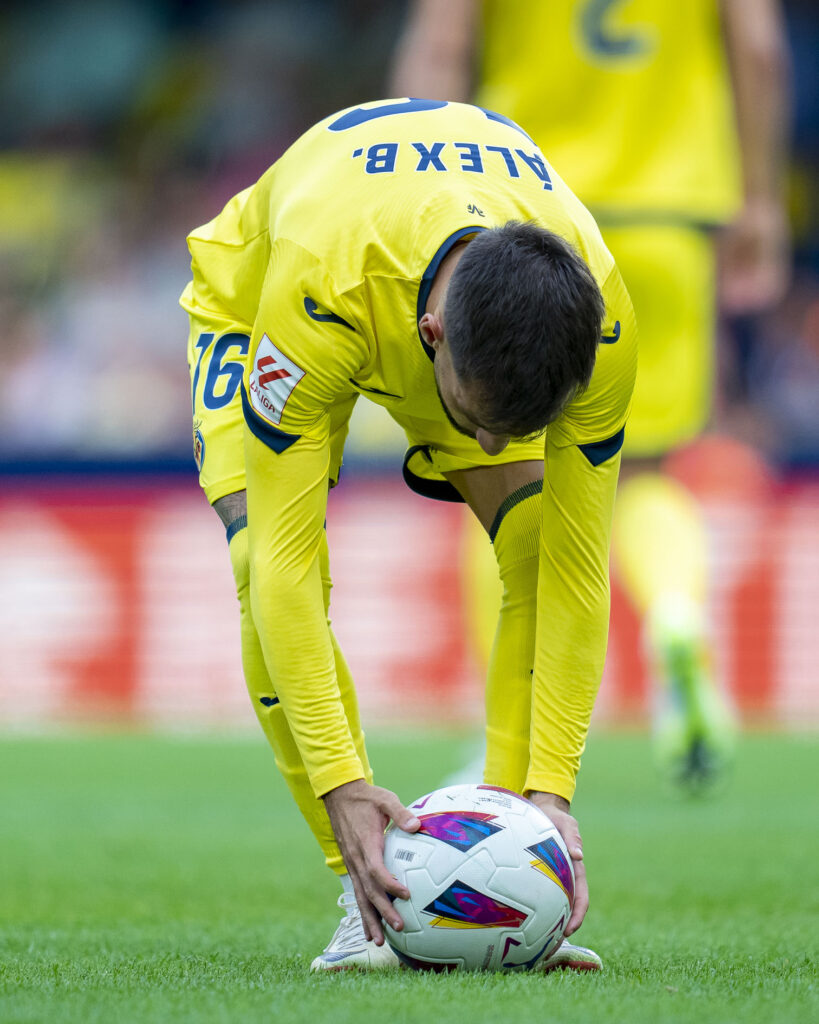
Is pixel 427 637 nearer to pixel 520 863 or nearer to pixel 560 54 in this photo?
pixel 560 54

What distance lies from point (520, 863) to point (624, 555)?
8.87 ft

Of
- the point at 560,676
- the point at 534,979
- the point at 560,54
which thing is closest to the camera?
the point at 534,979

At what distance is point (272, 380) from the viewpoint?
8.86 ft

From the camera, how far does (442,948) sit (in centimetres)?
272

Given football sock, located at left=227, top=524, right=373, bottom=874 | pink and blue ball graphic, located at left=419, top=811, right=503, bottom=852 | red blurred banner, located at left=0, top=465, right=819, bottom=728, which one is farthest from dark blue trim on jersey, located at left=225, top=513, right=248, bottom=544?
red blurred banner, located at left=0, top=465, right=819, bottom=728

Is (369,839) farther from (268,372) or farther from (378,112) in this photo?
(378,112)

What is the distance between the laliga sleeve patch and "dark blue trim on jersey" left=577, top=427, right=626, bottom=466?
53 centimetres

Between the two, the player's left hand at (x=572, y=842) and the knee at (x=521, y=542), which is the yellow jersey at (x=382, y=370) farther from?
the knee at (x=521, y=542)

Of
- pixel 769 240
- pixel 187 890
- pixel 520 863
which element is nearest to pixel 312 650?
pixel 520 863

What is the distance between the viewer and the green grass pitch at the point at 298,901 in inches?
95.9

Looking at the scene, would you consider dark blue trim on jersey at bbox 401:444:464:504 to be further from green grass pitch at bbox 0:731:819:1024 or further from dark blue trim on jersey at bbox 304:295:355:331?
green grass pitch at bbox 0:731:819:1024

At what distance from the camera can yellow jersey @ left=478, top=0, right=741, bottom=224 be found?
506cm

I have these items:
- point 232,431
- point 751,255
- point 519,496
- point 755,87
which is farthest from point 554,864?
point 755,87

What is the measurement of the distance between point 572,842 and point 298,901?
1.18 meters
